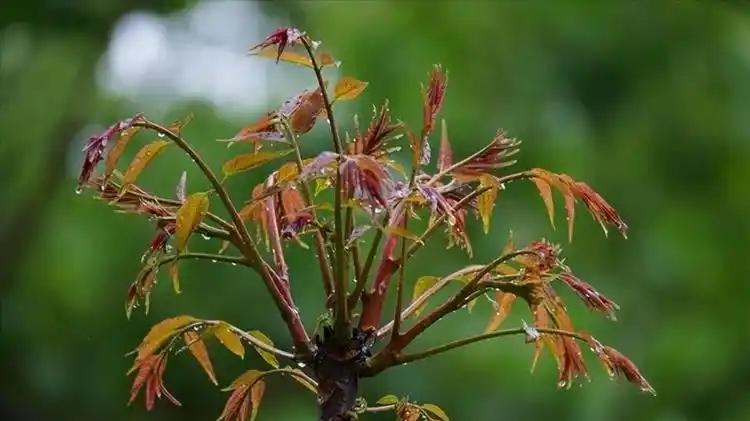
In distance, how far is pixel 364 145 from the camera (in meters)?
0.52

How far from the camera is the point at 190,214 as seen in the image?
19.5 inches

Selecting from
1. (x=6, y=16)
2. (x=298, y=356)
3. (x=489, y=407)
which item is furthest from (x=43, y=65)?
(x=298, y=356)

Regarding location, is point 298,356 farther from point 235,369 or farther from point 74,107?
point 74,107

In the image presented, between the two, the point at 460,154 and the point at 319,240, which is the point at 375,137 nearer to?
the point at 319,240

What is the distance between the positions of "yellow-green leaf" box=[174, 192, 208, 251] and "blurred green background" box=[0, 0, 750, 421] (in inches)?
31.2

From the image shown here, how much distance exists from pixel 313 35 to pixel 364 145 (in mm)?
1023

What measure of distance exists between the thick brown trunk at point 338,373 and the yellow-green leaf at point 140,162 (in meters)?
0.12

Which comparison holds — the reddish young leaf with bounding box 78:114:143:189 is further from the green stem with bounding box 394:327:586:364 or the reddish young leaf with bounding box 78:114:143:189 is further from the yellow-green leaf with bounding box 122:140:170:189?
the green stem with bounding box 394:327:586:364

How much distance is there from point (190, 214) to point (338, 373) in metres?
0.11

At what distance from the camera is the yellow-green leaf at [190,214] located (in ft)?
1.62

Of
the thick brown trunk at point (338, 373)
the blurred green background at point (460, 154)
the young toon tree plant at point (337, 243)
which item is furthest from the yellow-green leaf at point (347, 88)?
the blurred green background at point (460, 154)

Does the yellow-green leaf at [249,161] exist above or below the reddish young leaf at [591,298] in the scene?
above

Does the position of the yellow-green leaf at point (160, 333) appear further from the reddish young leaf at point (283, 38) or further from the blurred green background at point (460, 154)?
the blurred green background at point (460, 154)

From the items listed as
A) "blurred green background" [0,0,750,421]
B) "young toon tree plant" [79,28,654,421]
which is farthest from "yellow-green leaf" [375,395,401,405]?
"blurred green background" [0,0,750,421]
